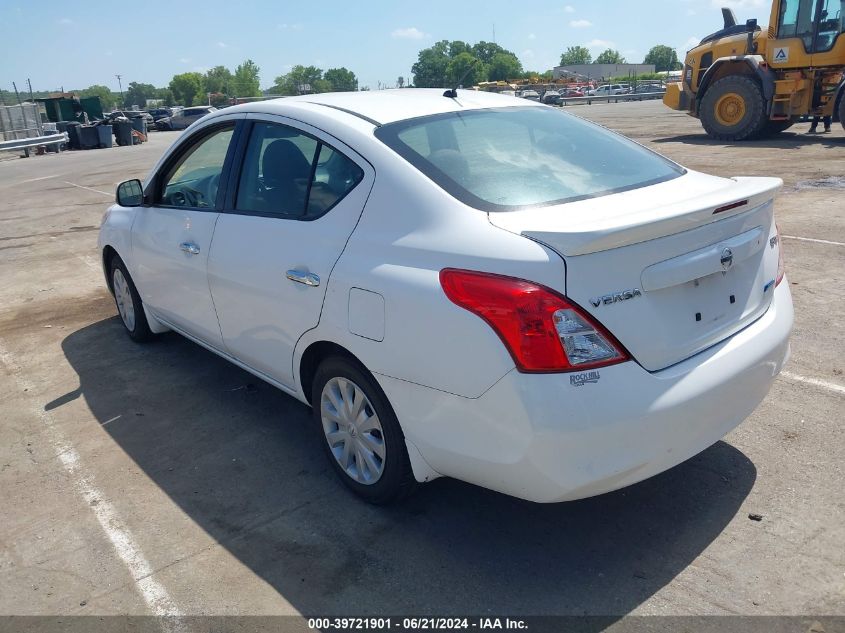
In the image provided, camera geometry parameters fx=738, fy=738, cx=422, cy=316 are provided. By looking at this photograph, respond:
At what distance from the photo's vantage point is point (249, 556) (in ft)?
10.0

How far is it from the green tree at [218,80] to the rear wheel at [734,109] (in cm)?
14597

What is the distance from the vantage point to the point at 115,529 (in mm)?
3324

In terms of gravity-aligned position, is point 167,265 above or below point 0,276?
above

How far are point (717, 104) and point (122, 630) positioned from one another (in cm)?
1723

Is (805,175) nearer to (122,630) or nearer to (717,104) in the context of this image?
(717,104)

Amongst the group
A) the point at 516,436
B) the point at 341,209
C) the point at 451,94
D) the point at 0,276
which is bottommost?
the point at 0,276

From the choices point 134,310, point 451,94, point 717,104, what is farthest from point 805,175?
point 134,310

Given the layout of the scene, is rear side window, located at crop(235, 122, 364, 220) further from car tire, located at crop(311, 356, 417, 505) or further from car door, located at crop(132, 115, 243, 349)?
car tire, located at crop(311, 356, 417, 505)

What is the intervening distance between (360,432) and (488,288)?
41.3 inches

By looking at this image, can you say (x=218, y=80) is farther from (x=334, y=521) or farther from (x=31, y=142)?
(x=334, y=521)

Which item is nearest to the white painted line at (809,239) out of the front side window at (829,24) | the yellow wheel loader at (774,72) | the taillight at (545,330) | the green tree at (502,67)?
the taillight at (545,330)

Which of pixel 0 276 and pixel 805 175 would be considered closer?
pixel 0 276

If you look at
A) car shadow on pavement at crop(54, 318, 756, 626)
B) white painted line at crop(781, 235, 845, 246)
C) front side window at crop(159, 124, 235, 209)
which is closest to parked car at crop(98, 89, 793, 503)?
front side window at crop(159, 124, 235, 209)

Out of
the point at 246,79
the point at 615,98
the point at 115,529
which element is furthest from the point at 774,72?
the point at 246,79
